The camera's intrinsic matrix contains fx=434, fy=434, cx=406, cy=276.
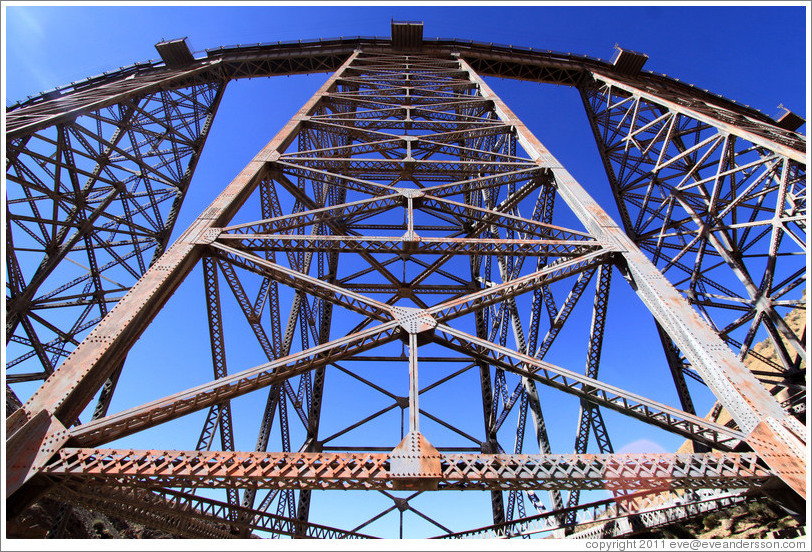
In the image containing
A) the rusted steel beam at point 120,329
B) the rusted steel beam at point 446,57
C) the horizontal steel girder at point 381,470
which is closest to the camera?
the horizontal steel girder at point 381,470

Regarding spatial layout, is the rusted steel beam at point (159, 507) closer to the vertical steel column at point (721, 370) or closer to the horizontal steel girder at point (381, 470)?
the horizontal steel girder at point (381, 470)

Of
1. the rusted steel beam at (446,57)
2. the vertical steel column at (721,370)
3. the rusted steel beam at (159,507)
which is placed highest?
the rusted steel beam at (446,57)

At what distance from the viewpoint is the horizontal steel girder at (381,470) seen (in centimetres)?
367

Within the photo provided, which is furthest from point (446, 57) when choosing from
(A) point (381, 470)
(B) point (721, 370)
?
(A) point (381, 470)

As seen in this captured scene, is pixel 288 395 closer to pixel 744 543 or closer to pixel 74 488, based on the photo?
pixel 74 488

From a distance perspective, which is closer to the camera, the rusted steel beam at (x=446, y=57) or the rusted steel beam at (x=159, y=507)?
the rusted steel beam at (x=159, y=507)

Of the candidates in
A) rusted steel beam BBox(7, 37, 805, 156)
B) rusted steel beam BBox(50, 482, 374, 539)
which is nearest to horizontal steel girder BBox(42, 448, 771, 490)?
rusted steel beam BBox(50, 482, 374, 539)

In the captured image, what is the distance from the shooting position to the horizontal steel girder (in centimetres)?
367

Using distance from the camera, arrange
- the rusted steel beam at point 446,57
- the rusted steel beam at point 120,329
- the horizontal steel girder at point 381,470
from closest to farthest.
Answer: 1. the horizontal steel girder at point 381,470
2. the rusted steel beam at point 120,329
3. the rusted steel beam at point 446,57

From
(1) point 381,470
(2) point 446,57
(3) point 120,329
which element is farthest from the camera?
(2) point 446,57

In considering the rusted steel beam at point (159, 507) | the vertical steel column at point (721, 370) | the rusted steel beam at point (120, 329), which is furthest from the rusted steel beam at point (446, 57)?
the rusted steel beam at point (159, 507)

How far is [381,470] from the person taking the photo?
12.4 ft

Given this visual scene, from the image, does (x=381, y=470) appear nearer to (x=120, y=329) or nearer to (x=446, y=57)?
(x=120, y=329)

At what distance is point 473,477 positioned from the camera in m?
3.75
